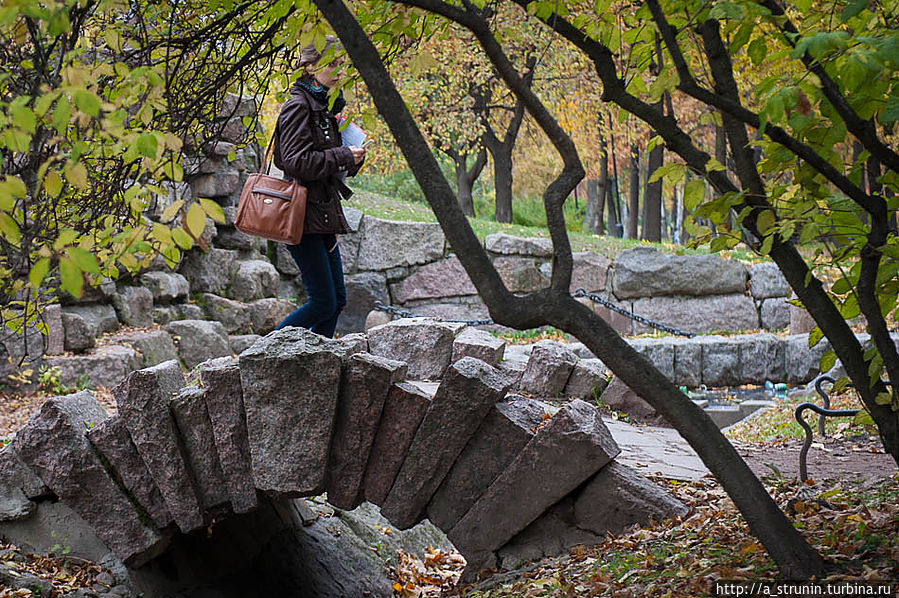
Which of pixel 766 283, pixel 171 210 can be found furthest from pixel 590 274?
pixel 171 210

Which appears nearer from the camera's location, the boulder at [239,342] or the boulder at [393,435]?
the boulder at [393,435]

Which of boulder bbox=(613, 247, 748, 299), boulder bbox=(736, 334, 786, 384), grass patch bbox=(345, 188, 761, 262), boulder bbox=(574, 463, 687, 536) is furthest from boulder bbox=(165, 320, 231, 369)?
boulder bbox=(613, 247, 748, 299)

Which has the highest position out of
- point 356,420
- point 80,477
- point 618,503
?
point 356,420

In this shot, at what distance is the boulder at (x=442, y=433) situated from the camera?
4.24 metres

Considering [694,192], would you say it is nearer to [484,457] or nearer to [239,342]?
[484,457]

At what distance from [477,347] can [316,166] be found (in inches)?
124

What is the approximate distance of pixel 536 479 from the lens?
435cm

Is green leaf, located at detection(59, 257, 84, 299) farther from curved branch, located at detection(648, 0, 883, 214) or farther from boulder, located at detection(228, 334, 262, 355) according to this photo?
boulder, located at detection(228, 334, 262, 355)

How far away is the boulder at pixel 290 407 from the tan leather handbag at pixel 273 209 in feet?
2.33

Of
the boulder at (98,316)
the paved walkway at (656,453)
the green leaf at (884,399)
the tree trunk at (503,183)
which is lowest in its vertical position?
the boulder at (98,316)

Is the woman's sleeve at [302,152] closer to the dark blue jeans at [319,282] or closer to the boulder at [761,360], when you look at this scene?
the dark blue jeans at [319,282]

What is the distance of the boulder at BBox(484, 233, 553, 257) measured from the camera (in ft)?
47.2

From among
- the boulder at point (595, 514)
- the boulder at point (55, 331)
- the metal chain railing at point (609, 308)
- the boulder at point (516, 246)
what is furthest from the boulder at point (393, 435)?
the boulder at point (516, 246)

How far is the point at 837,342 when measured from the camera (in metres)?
2.91
